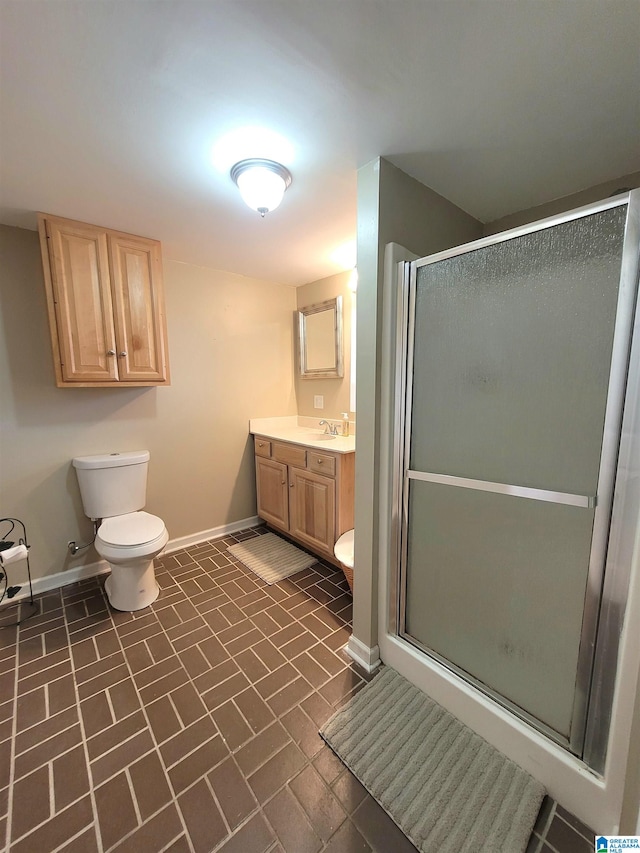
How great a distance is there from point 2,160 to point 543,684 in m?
2.85

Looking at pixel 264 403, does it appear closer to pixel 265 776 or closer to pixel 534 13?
pixel 265 776

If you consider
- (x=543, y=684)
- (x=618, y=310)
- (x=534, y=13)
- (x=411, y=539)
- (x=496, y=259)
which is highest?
(x=534, y=13)

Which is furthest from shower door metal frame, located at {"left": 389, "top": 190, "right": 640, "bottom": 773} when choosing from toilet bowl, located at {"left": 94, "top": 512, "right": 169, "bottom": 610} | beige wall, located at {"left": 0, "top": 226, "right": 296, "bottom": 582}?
beige wall, located at {"left": 0, "top": 226, "right": 296, "bottom": 582}

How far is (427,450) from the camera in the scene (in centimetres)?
141

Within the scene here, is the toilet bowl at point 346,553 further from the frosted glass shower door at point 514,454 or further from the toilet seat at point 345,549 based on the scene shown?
the frosted glass shower door at point 514,454

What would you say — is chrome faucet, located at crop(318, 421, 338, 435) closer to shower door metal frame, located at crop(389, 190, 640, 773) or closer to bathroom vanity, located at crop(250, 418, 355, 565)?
bathroom vanity, located at crop(250, 418, 355, 565)

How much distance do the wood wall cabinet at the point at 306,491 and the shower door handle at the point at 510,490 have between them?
2.83ft

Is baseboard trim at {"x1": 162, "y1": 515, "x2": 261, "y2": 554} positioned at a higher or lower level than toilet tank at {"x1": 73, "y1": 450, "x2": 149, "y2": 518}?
lower

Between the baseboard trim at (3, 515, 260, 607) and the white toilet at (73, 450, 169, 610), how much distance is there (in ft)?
1.03

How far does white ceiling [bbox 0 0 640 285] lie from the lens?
0.84m

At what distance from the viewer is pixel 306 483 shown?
248 cm

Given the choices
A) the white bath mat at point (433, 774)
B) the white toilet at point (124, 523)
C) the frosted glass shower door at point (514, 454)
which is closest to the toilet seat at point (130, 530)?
the white toilet at point (124, 523)

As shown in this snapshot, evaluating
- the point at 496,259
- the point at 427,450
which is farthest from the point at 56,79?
the point at 427,450

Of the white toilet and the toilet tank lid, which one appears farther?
the toilet tank lid
